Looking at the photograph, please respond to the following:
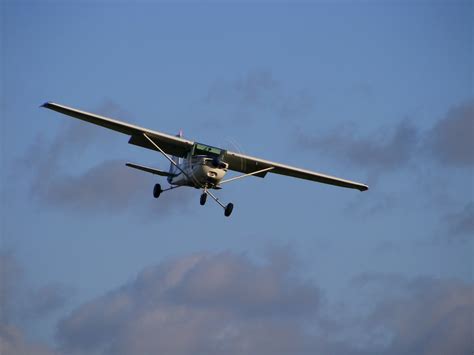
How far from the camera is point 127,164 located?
45656 millimetres

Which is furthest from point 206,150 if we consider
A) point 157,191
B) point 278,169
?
point 278,169

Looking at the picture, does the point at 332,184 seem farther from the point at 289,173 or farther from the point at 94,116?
the point at 94,116

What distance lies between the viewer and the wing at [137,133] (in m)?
42.7

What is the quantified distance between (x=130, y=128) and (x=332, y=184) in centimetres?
995

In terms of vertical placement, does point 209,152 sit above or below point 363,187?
below

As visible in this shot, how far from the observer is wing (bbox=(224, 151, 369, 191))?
1785 inches

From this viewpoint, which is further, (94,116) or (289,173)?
(289,173)

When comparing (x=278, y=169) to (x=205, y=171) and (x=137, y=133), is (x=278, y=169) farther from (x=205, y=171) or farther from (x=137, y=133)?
(x=137, y=133)

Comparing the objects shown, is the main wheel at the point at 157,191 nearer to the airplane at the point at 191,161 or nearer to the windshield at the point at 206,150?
the airplane at the point at 191,161

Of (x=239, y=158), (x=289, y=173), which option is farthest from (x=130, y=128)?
(x=289, y=173)

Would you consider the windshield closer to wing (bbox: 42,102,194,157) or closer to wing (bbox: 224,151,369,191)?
wing (bbox: 42,102,194,157)

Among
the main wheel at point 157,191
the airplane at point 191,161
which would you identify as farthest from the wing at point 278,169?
the main wheel at point 157,191

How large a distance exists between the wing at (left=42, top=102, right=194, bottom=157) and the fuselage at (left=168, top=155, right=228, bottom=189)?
84 centimetres

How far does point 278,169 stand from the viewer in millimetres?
47312
